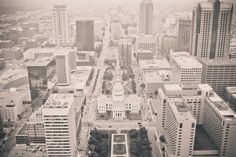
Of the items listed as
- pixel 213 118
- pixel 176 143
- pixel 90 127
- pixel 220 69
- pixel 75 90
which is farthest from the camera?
pixel 75 90

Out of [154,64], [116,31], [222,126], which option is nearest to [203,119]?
[222,126]

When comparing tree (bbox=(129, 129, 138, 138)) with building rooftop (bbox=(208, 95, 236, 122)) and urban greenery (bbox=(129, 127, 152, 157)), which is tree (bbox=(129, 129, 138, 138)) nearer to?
urban greenery (bbox=(129, 127, 152, 157))

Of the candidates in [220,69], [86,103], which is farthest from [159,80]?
[86,103]

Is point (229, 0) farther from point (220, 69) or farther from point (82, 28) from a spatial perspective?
point (82, 28)

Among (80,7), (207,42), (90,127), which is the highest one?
(80,7)

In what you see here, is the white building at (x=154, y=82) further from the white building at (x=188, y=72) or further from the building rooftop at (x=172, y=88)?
the building rooftop at (x=172, y=88)

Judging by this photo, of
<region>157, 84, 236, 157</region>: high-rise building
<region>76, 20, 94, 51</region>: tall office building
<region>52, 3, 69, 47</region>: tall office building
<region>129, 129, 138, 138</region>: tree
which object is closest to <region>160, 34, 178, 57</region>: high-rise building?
<region>76, 20, 94, 51</region>: tall office building
